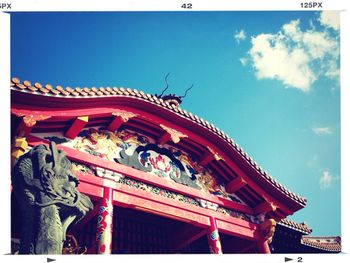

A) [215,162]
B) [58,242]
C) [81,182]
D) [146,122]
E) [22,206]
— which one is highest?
[146,122]

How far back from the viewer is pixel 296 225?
9.52 meters

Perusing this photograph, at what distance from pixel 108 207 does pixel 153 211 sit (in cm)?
103

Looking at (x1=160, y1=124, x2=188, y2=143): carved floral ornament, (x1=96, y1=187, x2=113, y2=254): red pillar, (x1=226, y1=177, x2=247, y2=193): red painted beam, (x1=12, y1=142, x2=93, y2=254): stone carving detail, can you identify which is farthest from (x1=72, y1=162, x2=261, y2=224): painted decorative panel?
(x1=12, y1=142, x2=93, y2=254): stone carving detail

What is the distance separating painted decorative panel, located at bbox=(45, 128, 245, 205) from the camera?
6.74m

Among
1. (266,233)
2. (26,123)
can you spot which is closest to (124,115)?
(26,123)

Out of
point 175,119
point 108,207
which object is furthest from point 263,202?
point 108,207

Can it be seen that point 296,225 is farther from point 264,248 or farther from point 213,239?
point 213,239

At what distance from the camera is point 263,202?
28.5ft

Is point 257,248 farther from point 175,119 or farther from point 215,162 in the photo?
point 175,119

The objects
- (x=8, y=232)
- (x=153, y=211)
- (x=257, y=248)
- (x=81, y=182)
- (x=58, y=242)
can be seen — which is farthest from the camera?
(x=257, y=248)

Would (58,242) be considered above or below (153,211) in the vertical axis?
below

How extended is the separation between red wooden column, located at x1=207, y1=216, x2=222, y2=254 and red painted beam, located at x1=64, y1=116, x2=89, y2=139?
3326 millimetres

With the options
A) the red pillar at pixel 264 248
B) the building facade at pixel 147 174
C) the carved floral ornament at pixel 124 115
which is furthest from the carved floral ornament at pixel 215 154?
the red pillar at pixel 264 248

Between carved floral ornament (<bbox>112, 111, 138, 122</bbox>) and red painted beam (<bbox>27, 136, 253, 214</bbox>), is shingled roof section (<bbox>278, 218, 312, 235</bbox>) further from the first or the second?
carved floral ornament (<bbox>112, 111, 138, 122</bbox>)
